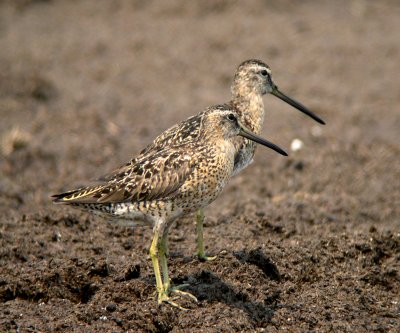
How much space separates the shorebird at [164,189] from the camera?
576 cm

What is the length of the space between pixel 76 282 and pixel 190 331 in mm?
1044

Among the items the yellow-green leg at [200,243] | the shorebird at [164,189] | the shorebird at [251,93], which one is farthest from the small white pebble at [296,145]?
the shorebird at [164,189]

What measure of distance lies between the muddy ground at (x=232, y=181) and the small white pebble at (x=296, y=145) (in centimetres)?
14

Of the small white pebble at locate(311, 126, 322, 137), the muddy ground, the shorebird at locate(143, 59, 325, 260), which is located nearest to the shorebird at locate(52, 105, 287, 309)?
the muddy ground

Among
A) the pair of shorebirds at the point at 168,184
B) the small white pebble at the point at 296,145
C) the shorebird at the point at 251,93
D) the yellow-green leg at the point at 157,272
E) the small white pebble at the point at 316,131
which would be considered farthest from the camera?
Result: the small white pebble at the point at 316,131

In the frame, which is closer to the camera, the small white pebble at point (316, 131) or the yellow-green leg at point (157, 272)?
the yellow-green leg at point (157, 272)

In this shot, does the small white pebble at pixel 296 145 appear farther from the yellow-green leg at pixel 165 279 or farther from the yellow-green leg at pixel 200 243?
the yellow-green leg at pixel 165 279

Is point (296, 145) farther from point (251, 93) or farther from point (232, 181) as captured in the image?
point (251, 93)

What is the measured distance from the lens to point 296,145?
9.77 meters

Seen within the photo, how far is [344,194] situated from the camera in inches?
341

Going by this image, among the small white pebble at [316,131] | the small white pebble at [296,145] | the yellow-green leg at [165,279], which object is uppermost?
the small white pebble at [316,131]

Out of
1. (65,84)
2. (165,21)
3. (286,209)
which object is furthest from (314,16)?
(286,209)

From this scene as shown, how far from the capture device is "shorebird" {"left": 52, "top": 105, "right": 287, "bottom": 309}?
227 inches

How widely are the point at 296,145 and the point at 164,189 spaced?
427 centimetres
